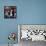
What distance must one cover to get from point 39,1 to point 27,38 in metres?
0.96

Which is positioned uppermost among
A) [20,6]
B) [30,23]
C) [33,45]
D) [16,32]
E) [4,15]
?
[20,6]

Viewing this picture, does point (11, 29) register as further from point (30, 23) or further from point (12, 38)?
point (30, 23)

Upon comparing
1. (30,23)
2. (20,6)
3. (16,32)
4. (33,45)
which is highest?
(20,6)

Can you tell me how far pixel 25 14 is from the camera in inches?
126

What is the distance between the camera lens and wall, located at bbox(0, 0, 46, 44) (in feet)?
10.5

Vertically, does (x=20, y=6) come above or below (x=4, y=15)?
above

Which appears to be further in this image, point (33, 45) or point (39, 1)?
point (39, 1)

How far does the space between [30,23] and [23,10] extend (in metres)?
0.36

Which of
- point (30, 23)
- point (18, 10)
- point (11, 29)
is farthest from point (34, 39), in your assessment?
point (18, 10)

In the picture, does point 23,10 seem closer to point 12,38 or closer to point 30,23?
point 30,23

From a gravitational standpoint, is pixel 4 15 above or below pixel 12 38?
above

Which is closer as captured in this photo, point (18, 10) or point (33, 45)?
point (33, 45)

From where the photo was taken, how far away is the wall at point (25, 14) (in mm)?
3189

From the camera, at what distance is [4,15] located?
3.18 meters
